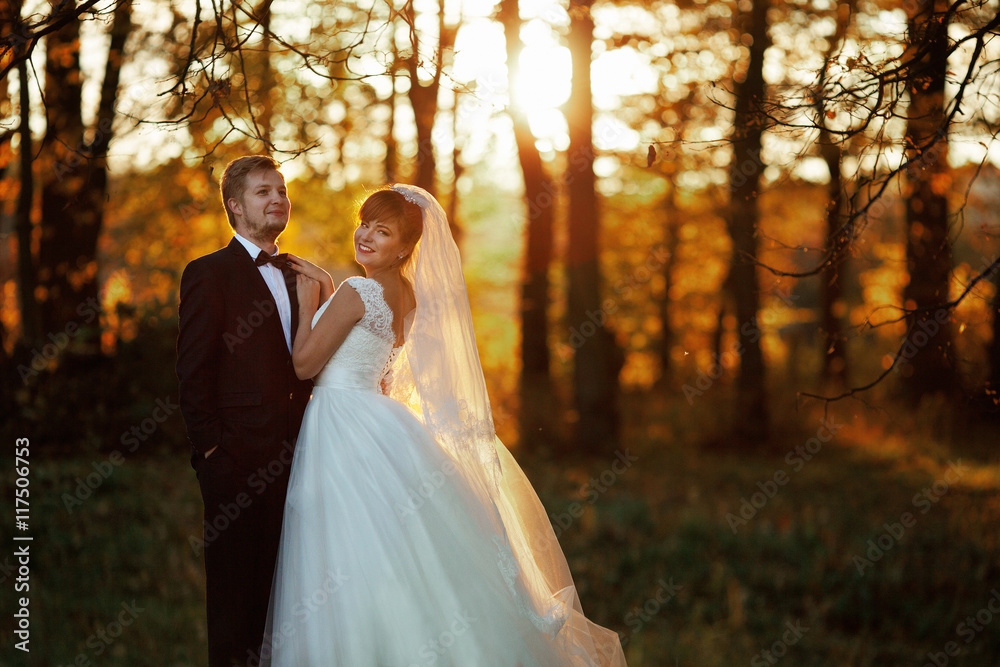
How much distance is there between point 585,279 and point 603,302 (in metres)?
2.02

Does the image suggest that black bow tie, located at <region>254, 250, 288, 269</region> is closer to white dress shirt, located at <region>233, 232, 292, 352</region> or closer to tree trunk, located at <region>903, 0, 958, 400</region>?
white dress shirt, located at <region>233, 232, 292, 352</region>

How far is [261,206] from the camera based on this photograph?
406cm

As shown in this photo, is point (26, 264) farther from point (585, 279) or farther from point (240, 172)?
point (240, 172)

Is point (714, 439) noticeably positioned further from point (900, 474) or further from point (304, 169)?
point (304, 169)

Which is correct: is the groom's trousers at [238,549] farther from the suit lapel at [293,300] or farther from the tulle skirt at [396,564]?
the suit lapel at [293,300]

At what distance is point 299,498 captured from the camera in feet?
13.2

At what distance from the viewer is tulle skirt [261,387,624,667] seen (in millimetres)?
3807

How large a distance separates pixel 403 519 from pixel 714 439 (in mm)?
10492

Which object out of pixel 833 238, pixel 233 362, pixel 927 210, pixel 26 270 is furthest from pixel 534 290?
pixel 233 362


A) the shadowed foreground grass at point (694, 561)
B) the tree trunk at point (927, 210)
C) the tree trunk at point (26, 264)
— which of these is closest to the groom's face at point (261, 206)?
the tree trunk at point (927, 210)

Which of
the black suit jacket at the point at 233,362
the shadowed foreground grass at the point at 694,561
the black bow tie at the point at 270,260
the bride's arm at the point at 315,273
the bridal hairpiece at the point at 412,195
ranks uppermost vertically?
the bridal hairpiece at the point at 412,195

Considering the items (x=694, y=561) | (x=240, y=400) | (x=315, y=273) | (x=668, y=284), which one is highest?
(x=315, y=273)

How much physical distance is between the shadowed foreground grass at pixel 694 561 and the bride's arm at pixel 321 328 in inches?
121

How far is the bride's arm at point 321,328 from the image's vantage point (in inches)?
161
